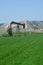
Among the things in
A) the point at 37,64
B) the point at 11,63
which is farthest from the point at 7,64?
the point at 37,64

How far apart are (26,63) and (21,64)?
428mm

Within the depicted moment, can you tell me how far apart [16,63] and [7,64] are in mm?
463

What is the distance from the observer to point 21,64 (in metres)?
12.1

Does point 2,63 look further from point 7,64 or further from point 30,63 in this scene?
point 30,63

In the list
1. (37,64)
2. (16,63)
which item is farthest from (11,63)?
(37,64)

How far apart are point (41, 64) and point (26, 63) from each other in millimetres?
650

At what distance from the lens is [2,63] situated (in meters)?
12.4

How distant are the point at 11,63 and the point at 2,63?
369 mm

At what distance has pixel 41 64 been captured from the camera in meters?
12.3

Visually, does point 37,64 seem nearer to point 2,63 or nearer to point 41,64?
point 41,64

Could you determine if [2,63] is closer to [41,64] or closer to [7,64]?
[7,64]

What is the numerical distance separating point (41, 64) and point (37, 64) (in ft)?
0.54

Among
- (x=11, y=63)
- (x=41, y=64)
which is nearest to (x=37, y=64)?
(x=41, y=64)

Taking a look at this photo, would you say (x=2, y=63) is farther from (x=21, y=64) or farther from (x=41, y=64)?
(x=41, y=64)
